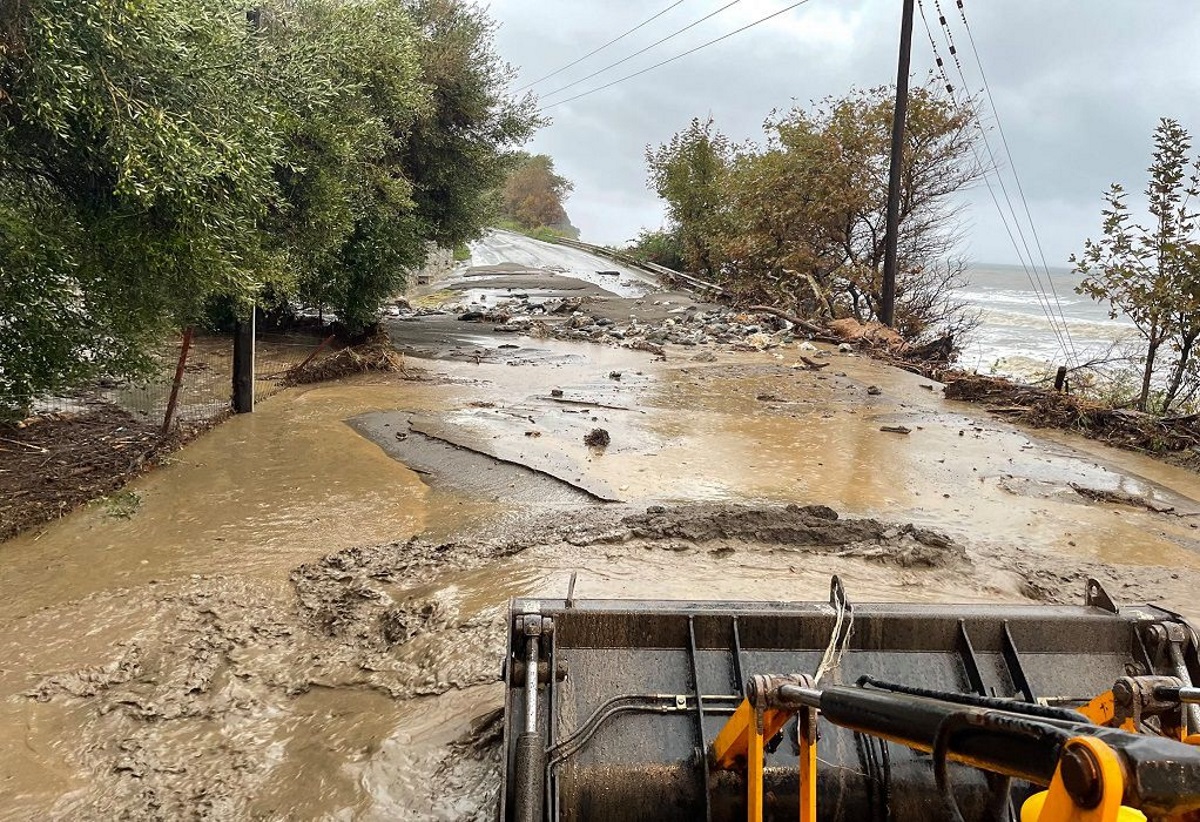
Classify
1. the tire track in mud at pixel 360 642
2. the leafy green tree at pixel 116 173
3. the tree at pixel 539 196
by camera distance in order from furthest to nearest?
1. the tree at pixel 539 196
2. the leafy green tree at pixel 116 173
3. the tire track in mud at pixel 360 642

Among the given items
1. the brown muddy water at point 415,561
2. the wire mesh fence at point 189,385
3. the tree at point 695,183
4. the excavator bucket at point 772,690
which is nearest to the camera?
the excavator bucket at point 772,690

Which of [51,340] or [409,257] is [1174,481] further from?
[409,257]

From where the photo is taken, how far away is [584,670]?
13.4ft

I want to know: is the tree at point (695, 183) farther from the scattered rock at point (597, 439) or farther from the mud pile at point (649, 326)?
the scattered rock at point (597, 439)

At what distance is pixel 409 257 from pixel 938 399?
33.0 ft

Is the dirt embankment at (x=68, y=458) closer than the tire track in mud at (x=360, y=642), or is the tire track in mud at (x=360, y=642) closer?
Answer: the tire track in mud at (x=360, y=642)

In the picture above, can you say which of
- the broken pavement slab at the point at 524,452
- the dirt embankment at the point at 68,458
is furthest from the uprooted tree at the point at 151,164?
the broken pavement slab at the point at 524,452

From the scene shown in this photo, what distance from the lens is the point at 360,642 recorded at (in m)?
5.48

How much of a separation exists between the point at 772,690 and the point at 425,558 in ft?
13.9

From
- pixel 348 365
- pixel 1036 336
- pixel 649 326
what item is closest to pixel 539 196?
pixel 1036 336

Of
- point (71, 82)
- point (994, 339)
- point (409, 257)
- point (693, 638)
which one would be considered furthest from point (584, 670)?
point (994, 339)

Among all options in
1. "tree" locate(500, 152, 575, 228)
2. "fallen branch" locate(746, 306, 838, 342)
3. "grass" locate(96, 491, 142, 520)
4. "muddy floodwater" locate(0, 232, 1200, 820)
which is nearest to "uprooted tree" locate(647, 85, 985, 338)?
"fallen branch" locate(746, 306, 838, 342)

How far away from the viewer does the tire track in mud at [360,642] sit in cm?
420

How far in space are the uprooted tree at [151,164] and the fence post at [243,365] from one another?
1.35 metres
